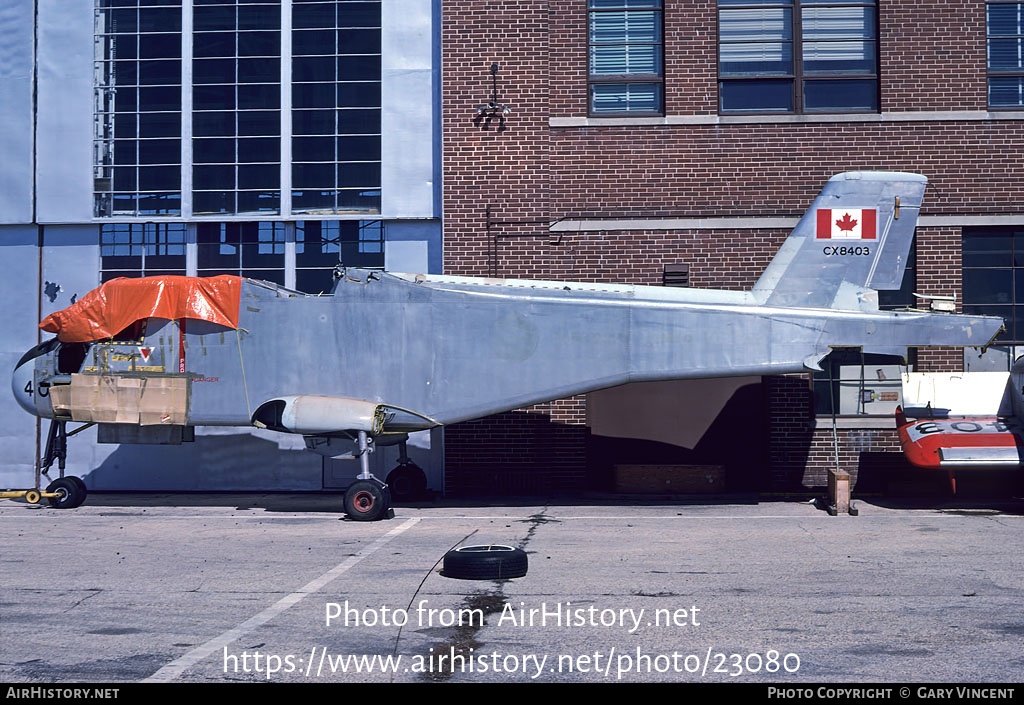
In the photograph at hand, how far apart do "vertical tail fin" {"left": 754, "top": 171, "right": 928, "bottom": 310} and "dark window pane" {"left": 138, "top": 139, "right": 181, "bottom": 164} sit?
10523 mm

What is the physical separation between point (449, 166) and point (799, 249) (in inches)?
239

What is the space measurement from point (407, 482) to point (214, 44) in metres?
8.53

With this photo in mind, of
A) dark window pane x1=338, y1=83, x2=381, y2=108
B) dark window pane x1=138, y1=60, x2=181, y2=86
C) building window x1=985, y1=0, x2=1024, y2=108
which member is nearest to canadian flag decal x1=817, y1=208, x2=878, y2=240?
building window x1=985, y1=0, x2=1024, y2=108

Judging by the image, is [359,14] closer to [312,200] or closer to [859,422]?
[312,200]

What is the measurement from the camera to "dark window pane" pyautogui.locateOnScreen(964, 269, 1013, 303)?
1750 cm

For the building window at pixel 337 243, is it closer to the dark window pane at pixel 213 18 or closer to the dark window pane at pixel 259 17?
the dark window pane at pixel 259 17

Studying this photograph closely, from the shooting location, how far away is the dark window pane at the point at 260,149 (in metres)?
18.2

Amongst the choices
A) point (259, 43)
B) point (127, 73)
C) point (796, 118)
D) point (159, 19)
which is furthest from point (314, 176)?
point (796, 118)

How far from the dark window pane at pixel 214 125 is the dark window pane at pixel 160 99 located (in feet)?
1.43

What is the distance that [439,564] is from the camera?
34.5 feet

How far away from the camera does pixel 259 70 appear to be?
18.2m

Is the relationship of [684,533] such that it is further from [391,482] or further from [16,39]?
[16,39]

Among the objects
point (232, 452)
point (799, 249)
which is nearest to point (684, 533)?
point (799, 249)

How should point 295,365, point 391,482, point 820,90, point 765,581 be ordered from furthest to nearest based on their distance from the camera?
1. point 820,90
2. point 391,482
3. point 295,365
4. point 765,581
